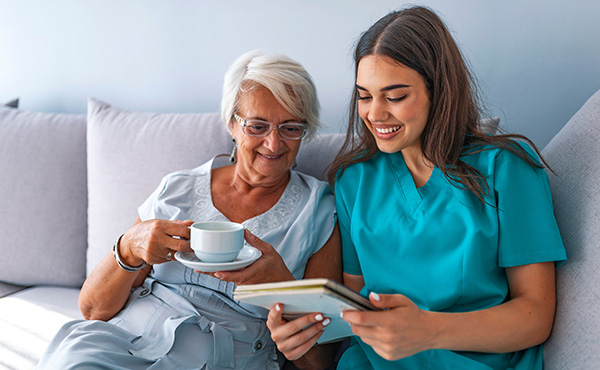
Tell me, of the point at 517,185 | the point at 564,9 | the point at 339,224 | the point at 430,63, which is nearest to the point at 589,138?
the point at 517,185

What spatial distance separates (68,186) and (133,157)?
13.5 inches

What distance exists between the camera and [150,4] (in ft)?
7.53

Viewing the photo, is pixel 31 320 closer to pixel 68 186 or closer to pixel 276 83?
pixel 68 186

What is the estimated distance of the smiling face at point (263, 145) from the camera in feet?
4.99

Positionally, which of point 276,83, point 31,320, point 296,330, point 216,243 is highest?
point 276,83

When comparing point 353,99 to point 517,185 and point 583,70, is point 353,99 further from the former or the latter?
point 583,70

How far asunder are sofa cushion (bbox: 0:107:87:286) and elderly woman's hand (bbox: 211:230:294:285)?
1.06 m

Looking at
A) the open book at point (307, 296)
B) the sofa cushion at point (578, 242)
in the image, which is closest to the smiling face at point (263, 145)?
the open book at point (307, 296)

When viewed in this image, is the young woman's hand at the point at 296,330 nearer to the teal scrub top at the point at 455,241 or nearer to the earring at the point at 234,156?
the teal scrub top at the point at 455,241

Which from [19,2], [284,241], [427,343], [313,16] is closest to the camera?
[427,343]

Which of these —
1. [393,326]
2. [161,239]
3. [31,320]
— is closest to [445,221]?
[393,326]

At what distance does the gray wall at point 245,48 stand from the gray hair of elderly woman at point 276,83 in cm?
41

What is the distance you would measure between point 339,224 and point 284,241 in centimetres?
18

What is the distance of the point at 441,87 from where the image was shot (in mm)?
1293
